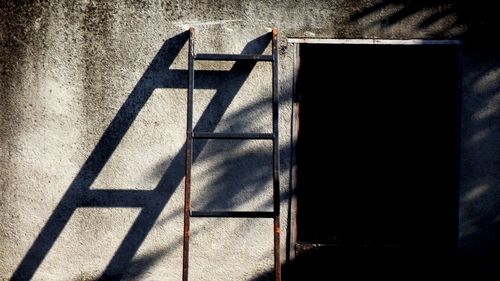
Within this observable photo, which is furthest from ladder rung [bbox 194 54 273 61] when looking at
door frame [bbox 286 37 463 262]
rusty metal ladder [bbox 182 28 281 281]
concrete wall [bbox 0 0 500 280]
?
door frame [bbox 286 37 463 262]

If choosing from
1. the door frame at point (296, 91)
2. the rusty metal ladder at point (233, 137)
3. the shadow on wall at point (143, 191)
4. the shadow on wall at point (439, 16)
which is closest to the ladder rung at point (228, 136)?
the rusty metal ladder at point (233, 137)

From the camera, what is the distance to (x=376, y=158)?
3168 millimetres

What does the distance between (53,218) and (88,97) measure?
873mm

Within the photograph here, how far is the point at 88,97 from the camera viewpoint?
302 centimetres

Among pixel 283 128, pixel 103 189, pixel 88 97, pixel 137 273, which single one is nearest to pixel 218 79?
pixel 283 128

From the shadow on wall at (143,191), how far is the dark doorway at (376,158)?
42cm

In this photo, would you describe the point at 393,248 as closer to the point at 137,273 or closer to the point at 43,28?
the point at 137,273

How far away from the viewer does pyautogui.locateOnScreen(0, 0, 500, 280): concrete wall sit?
9.82 feet

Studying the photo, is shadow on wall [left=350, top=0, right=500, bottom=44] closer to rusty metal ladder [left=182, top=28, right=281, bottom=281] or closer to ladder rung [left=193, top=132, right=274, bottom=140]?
rusty metal ladder [left=182, top=28, right=281, bottom=281]

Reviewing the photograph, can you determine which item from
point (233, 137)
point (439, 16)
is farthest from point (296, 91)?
point (439, 16)

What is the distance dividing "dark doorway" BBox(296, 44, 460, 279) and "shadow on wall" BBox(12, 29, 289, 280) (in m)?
0.42

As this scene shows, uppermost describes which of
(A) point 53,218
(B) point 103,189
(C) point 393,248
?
(B) point 103,189

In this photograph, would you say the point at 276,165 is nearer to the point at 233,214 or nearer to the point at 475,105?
the point at 233,214

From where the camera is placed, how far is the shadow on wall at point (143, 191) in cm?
301
